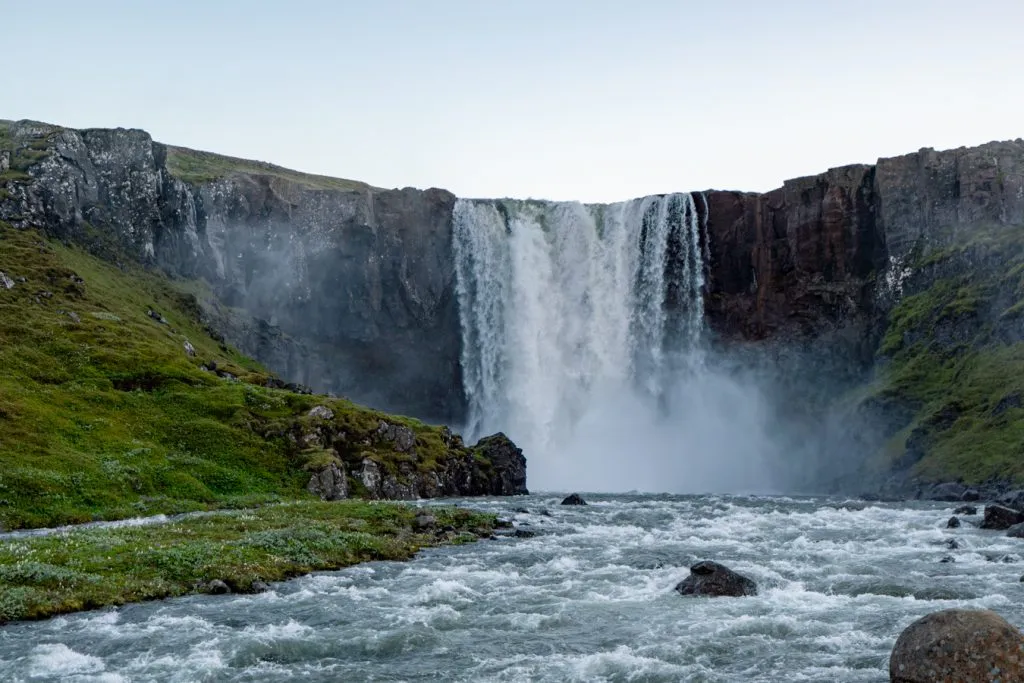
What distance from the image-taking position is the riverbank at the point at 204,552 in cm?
3031

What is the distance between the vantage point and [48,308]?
87812 millimetres

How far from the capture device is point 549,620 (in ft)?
94.2

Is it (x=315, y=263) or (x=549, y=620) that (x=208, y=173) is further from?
(x=549, y=620)

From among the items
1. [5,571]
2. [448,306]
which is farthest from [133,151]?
[5,571]

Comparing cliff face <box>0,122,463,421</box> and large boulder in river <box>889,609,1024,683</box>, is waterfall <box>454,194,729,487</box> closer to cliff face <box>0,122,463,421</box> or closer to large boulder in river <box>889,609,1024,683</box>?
cliff face <box>0,122,463,421</box>

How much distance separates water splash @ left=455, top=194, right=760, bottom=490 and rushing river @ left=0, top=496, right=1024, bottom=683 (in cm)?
7810

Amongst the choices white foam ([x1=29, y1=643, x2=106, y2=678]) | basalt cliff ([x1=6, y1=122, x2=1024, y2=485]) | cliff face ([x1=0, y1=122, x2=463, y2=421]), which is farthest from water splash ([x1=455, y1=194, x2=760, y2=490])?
white foam ([x1=29, y1=643, x2=106, y2=678])

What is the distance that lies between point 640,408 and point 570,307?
18123mm

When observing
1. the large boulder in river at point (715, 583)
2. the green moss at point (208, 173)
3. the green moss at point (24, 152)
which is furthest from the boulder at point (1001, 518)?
the green moss at point (24, 152)

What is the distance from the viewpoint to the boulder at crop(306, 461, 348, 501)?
2625 inches

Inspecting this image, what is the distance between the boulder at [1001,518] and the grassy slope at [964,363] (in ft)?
90.5

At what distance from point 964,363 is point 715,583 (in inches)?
3309

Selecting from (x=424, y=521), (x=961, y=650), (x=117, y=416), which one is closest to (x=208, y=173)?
(x=117, y=416)

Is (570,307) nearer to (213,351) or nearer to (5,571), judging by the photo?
(213,351)
